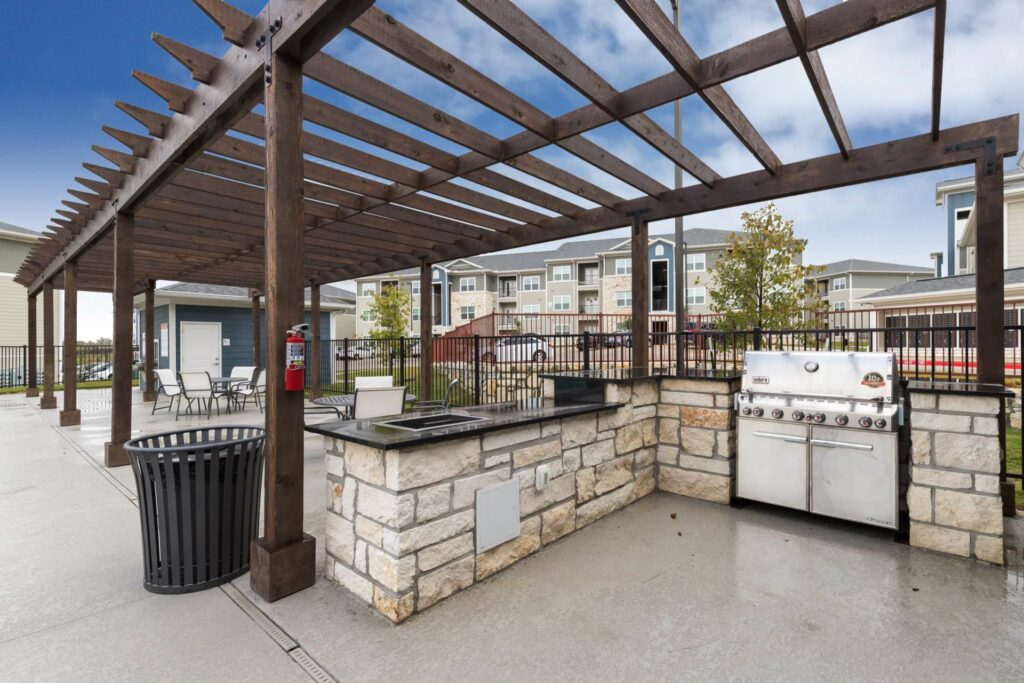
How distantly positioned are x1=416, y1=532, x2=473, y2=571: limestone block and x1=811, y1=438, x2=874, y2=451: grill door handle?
2.59 metres

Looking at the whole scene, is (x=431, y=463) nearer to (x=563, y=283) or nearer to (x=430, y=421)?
(x=430, y=421)

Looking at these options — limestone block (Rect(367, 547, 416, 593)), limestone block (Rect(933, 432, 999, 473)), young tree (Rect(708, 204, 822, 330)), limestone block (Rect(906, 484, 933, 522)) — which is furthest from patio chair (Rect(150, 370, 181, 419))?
young tree (Rect(708, 204, 822, 330))

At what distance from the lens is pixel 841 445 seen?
131 inches

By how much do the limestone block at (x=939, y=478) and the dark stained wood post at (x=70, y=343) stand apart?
1011 cm

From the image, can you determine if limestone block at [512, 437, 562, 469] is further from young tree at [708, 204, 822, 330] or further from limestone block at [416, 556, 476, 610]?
young tree at [708, 204, 822, 330]

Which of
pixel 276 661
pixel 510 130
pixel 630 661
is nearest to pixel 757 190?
pixel 510 130

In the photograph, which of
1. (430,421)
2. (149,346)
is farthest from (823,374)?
(149,346)

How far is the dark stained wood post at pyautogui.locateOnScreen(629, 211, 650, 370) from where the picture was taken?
468 centimetres

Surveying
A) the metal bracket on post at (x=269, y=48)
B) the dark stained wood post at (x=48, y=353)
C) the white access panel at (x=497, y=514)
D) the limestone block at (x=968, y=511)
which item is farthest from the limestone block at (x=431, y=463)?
the dark stained wood post at (x=48, y=353)

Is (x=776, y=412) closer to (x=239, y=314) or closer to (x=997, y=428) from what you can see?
(x=997, y=428)

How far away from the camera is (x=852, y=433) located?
129 inches

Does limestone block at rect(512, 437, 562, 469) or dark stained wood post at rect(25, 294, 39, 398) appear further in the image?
dark stained wood post at rect(25, 294, 39, 398)

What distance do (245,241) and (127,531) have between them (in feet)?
15.7

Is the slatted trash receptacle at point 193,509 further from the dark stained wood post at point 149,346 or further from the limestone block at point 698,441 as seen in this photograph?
the dark stained wood post at point 149,346
